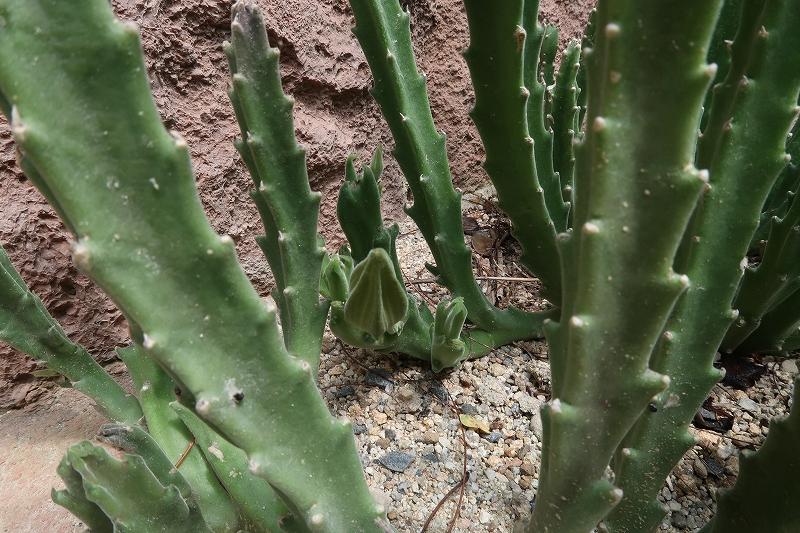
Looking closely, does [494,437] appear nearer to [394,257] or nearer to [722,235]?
[394,257]

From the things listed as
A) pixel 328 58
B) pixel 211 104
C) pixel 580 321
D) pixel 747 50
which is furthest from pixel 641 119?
pixel 328 58

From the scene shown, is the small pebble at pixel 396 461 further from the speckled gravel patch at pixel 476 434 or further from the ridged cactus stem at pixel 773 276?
the ridged cactus stem at pixel 773 276

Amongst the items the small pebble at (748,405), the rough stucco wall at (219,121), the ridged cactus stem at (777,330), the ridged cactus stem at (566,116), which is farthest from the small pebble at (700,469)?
the rough stucco wall at (219,121)

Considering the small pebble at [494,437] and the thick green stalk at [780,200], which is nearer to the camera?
the small pebble at [494,437]

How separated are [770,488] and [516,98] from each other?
66cm

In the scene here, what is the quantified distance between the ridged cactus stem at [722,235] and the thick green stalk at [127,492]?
565 millimetres

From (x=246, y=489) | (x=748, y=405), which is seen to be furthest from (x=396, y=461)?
(x=748, y=405)

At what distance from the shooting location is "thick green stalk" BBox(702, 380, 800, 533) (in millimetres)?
575

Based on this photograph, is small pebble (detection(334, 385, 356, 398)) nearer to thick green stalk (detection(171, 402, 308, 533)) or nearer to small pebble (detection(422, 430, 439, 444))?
small pebble (detection(422, 430, 439, 444))

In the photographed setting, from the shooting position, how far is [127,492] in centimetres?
59

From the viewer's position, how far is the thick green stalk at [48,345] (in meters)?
0.87

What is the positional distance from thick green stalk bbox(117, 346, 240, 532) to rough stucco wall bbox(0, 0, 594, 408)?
1.59 ft

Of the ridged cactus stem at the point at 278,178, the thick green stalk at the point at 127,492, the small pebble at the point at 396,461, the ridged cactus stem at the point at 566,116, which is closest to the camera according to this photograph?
the thick green stalk at the point at 127,492

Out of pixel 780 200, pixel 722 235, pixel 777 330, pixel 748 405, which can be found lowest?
pixel 748 405
